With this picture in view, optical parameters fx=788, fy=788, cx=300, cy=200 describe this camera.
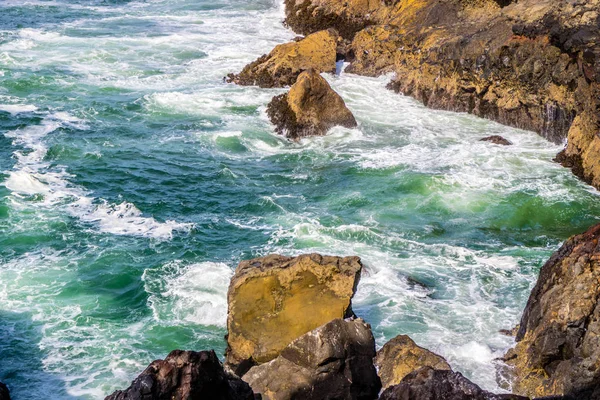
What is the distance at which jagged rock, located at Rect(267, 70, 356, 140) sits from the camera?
34.2m

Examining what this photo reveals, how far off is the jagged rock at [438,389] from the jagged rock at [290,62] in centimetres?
2959

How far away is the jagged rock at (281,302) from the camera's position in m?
17.3

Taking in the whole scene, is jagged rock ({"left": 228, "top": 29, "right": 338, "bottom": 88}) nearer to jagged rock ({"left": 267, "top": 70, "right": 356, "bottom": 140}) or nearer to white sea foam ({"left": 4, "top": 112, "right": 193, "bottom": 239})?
jagged rock ({"left": 267, "top": 70, "right": 356, "bottom": 140})

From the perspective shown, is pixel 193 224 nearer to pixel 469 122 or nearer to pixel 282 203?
pixel 282 203

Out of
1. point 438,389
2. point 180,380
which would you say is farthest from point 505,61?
point 180,380

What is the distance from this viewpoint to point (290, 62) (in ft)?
137

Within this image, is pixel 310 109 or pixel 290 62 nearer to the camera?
pixel 310 109

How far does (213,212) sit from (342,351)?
46.0 feet

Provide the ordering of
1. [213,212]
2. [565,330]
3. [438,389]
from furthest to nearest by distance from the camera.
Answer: [213,212] < [565,330] < [438,389]

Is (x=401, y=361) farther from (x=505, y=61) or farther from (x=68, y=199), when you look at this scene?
(x=505, y=61)

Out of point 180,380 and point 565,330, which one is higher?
point 180,380

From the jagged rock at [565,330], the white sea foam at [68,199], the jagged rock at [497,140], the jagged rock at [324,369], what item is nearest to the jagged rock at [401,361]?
the jagged rock at [324,369]

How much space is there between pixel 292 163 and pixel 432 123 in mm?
8246

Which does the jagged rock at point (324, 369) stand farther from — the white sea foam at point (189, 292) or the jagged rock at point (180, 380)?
the white sea foam at point (189, 292)
